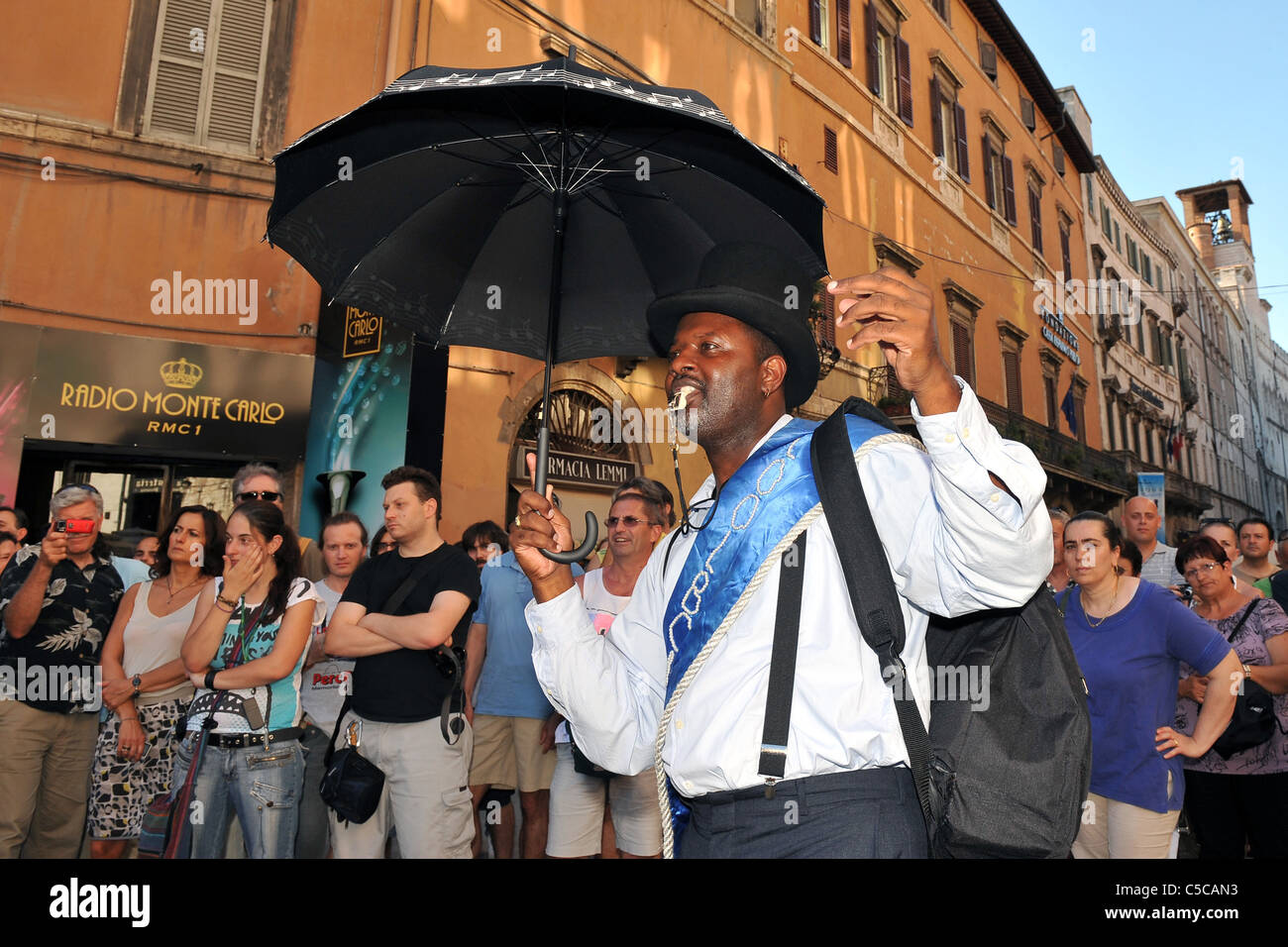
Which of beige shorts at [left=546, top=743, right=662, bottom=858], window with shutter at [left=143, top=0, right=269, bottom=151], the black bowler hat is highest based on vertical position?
window with shutter at [left=143, top=0, right=269, bottom=151]

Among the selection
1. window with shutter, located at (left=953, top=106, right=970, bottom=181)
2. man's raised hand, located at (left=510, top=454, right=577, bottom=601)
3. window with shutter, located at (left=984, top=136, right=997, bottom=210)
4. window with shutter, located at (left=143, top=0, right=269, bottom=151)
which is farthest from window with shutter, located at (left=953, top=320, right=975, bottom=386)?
man's raised hand, located at (left=510, top=454, right=577, bottom=601)

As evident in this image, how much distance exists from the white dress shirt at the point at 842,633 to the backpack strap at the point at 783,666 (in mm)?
25

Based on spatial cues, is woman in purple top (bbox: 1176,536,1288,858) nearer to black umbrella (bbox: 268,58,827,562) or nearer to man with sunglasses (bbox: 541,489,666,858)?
man with sunglasses (bbox: 541,489,666,858)

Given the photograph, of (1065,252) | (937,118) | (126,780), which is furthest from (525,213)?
(1065,252)

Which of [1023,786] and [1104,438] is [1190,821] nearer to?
[1023,786]

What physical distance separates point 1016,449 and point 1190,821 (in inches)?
190

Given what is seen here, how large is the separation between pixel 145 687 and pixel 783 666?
14.0 feet

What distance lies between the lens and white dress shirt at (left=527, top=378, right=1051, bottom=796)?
159 centimetres

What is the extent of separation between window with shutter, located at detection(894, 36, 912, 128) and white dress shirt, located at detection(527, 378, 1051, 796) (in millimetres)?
22090

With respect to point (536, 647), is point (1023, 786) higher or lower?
lower

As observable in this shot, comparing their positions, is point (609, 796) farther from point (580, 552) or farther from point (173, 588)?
point (580, 552)
